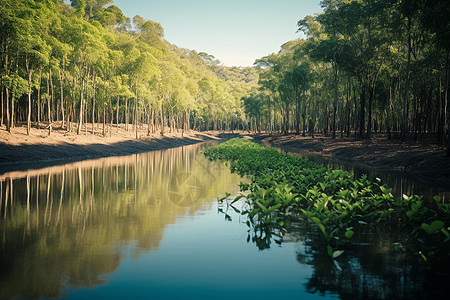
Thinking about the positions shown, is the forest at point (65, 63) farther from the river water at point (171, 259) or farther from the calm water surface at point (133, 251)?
the river water at point (171, 259)

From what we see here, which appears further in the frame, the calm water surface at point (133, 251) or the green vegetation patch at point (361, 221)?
the green vegetation patch at point (361, 221)

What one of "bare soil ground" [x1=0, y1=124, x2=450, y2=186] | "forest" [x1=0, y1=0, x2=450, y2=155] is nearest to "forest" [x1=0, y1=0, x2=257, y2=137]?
"forest" [x1=0, y1=0, x2=450, y2=155]

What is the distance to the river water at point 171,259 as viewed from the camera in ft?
15.0

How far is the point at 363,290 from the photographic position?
4531 millimetres

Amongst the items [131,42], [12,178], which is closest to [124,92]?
[131,42]

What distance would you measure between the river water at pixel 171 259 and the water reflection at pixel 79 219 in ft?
0.08

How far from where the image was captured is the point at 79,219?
Result: 26.9ft

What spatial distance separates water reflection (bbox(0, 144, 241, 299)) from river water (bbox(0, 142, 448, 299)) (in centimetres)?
2

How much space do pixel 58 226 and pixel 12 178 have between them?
8574mm

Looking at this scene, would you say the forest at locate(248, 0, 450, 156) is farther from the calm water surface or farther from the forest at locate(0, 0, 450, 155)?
the calm water surface

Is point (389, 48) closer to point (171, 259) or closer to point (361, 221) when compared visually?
point (361, 221)

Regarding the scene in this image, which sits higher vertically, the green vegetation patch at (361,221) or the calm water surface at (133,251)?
the green vegetation patch at (361,221)

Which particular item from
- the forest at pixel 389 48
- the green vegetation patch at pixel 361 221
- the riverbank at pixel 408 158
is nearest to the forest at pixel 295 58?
the forest at pixel 389 48

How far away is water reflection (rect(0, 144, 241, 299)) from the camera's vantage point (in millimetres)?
5000
